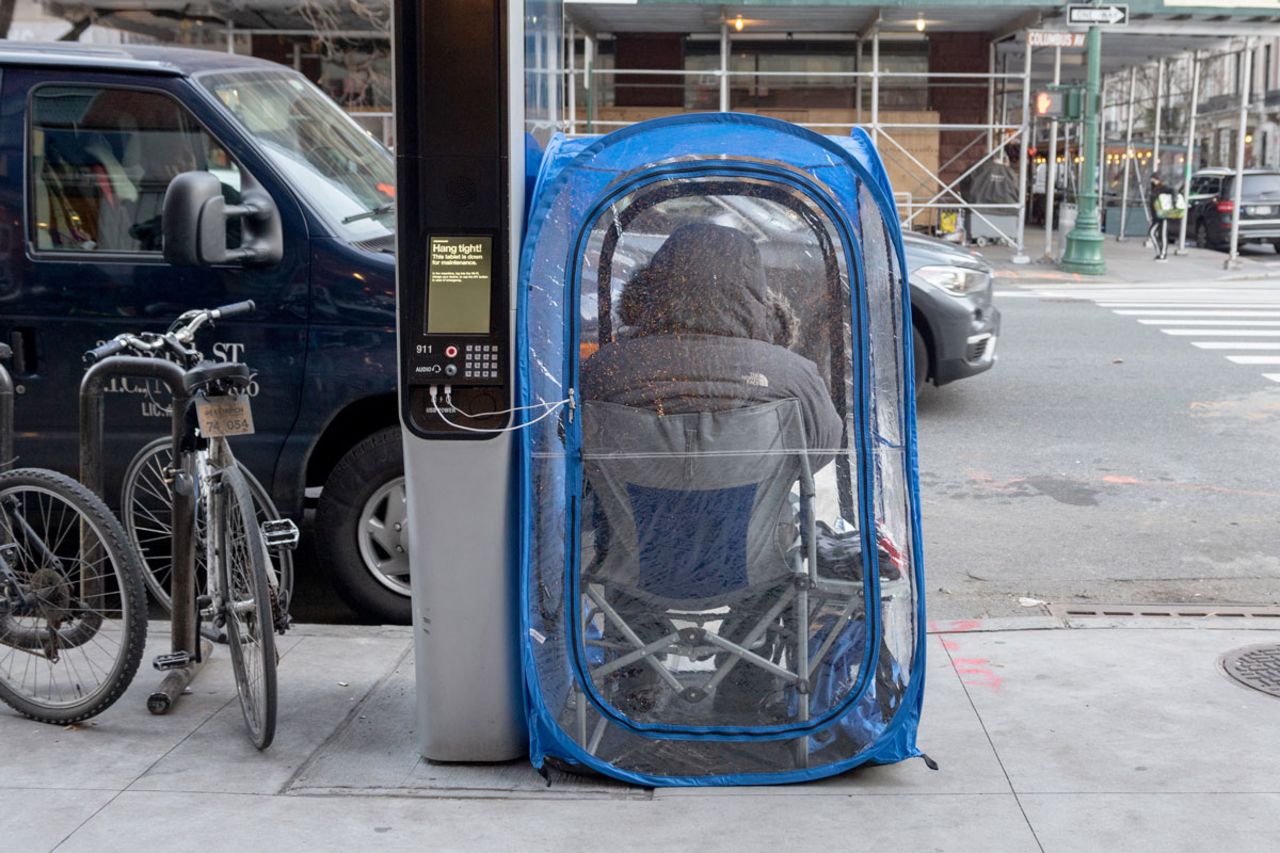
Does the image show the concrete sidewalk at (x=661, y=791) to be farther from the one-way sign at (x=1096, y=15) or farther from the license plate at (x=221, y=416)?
the one-way sign at (x=1096, y=15)

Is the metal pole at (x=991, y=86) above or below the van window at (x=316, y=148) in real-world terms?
above

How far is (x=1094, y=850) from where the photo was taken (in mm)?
3670

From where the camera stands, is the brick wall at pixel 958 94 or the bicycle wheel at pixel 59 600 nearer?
the bicycle wheel at pixel 59 600

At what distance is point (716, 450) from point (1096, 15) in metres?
18.5

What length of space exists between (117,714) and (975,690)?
289 centimetres

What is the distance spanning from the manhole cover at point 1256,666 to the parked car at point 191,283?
10.3ft

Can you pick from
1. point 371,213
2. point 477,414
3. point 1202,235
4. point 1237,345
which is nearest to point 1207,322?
point 1237,345

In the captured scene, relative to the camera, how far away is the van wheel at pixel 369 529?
5.61 metres

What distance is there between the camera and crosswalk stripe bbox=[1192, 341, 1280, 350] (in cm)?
1357

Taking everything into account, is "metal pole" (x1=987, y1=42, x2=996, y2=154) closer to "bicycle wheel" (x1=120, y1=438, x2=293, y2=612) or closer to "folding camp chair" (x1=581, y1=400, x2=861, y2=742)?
"bicycle wheel" (x1=120, y1=438, x2=293, y2=612)

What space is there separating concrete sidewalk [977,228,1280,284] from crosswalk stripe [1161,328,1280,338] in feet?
20.1

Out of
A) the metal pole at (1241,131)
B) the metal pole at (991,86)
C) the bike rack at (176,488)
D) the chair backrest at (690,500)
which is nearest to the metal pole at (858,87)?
the metal pole at (991,86)

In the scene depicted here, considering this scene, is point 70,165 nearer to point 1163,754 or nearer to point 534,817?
point 534,817

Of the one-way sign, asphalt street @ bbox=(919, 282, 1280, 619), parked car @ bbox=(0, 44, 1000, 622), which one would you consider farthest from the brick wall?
parked car @ bbox=(0, 44, 1000, 622)
